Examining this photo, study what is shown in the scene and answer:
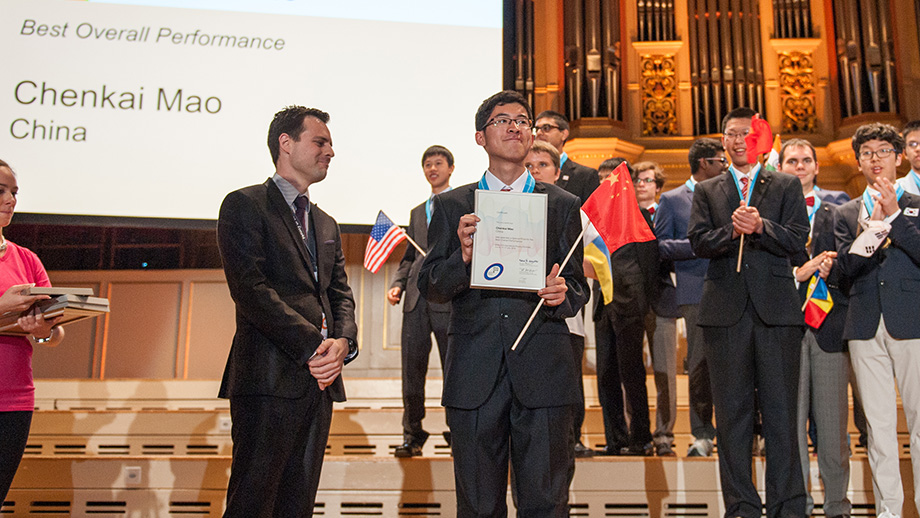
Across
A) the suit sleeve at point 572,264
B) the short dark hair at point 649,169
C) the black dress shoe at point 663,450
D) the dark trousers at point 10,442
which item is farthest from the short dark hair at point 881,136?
the dark trousers at point 10,442

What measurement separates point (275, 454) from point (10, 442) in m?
0.99

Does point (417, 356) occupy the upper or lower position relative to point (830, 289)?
lower

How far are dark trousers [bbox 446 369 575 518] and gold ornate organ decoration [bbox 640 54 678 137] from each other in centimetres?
544

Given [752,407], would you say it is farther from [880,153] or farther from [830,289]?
[880,153]

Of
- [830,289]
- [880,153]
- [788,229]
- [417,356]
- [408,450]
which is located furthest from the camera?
[417,356]

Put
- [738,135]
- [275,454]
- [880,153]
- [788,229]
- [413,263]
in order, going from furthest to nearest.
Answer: [413,263] → [880,153] → [738,135] → [788,229] → [275,454]

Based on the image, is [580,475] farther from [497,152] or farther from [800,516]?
[497,152]

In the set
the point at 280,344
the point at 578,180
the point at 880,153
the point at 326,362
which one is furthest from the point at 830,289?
the point at 280,344

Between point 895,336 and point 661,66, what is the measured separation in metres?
4.62

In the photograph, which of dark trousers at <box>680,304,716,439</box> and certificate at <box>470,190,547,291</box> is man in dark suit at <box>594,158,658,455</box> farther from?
certificate at <box>470,190,547,291</box>

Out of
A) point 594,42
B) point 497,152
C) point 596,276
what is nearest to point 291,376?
point 497,152

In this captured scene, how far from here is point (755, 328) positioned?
10.3ft

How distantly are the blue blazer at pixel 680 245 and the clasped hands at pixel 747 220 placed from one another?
0.85m

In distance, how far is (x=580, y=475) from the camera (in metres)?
3.64
